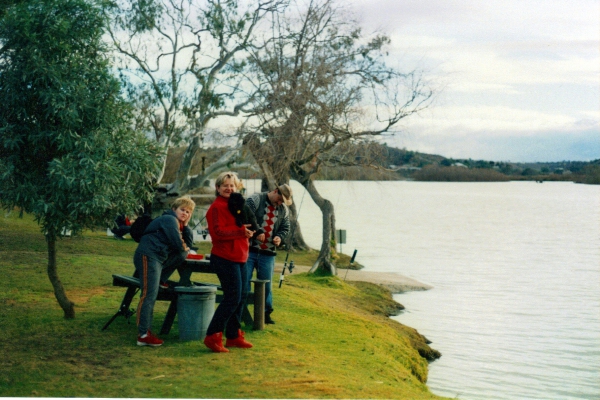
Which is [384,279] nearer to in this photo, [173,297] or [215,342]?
[173,297]

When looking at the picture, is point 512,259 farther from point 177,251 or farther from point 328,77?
point 177,251

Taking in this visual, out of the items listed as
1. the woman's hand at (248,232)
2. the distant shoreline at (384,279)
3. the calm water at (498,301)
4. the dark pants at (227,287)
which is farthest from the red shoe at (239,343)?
the distant shoreline at (384,279)

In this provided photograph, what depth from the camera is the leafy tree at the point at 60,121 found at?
8094 mm

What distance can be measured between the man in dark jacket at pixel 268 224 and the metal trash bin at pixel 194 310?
76 centimetres

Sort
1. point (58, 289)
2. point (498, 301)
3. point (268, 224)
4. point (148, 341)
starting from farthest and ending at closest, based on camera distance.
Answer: point (498, 301) < point (58, 289) < point (268, 224) < point (148, 341)

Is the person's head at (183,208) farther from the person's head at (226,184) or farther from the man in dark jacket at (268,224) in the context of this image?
the man in dark jacket at (268,224)

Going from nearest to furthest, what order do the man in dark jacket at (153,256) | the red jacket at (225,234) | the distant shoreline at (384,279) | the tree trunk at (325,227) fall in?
the red jacket at (225,234) < the man in dark jacket at (153,256) < the tree trunk at (325,227) < the distant shoreline at (384,279)

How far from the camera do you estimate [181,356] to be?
7.46m

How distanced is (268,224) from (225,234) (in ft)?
5.33

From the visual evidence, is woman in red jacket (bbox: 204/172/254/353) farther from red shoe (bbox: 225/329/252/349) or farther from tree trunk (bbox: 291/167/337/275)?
tree trunk (bbox: 291/167/337/275)

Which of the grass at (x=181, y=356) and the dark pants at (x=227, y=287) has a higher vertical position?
the dark pants at (x=227, y=287)

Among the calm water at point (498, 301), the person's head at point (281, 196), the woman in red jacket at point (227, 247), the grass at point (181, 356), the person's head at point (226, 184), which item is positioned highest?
the person's head at point (226, 184)

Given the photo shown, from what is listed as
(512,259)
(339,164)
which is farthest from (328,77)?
(512,259)

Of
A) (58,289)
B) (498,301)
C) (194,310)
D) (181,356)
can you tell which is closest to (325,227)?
(498,301)
